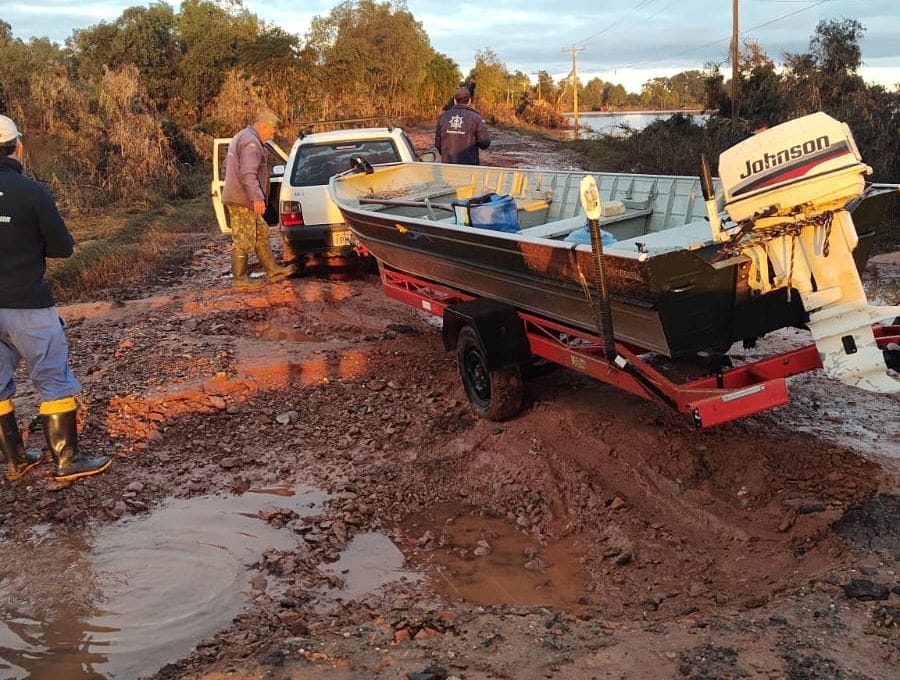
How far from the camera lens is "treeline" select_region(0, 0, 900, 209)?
17984 millimetres

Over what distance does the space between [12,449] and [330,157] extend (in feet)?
18.8

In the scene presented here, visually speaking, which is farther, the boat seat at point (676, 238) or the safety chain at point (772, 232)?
the boat seat at point (676, 238)

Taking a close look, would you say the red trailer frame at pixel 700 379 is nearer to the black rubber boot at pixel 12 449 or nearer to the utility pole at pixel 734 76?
the black rubber boot at pixel 12 449

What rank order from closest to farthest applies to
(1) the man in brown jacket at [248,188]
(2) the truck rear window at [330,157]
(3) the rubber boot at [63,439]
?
(3) the rubber boot at [63,439] → (1) the man in brown jacket at [248,188] → (2) the truck rear window at [330,157]

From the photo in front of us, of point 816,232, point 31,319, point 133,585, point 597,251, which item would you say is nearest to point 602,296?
point 597,251

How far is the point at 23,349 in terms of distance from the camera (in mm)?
5074

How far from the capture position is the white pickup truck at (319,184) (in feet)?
31.5

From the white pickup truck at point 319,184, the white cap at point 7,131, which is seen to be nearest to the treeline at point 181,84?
the white pickup truck at point 319,184

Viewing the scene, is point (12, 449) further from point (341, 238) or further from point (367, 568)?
point (341, 238)

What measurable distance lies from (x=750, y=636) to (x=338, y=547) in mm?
2173

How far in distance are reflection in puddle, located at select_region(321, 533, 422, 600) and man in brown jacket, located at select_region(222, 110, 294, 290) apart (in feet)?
17.9

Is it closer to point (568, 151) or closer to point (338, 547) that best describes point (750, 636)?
point (338, 547)

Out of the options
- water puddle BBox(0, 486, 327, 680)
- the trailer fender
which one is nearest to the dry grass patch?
water puddle BBox(0, 486, 327, 680)

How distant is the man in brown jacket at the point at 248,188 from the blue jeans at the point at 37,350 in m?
4.02
